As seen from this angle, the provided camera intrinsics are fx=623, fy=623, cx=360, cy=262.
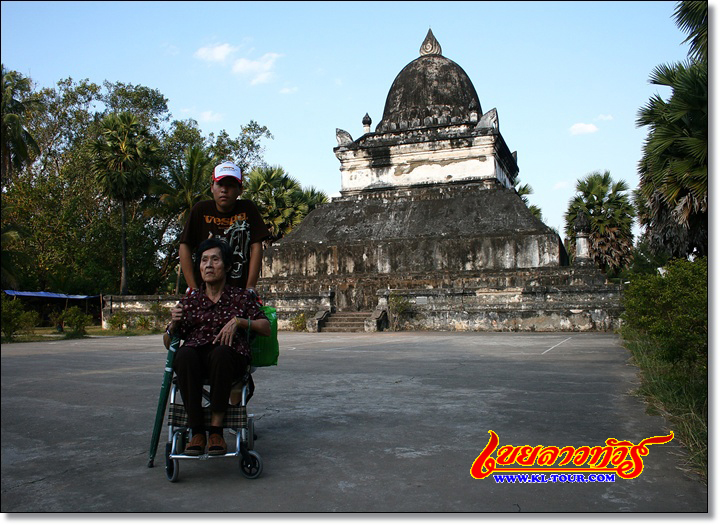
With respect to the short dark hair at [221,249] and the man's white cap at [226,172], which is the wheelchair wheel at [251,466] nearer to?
the short dark hair at [221,249]

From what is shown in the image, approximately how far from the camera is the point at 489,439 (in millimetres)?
3949

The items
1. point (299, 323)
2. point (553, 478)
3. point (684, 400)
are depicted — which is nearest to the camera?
point (553, 478)

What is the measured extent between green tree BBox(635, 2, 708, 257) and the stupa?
7.26 metres

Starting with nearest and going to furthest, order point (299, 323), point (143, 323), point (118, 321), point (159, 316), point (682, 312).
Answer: point (682, 312) < point (299, 323) < point (143, 323) < point (118, 321) < point (159, 316)

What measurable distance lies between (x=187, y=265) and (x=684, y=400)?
3.79 meters

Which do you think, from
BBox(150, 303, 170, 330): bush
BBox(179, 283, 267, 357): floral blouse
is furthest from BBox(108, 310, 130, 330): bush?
BBox(179, 283, 267, 357): floral blouse

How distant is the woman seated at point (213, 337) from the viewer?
336 centimetres

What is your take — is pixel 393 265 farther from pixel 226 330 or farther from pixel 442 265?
pixel 226 330

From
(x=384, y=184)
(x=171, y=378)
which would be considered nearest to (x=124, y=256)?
(x=384, y=184)

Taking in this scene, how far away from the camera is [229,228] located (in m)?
4.11

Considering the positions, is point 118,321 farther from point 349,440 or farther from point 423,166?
point 349,440

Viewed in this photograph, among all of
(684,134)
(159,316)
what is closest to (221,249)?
(684,134)

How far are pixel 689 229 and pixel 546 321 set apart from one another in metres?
6.97

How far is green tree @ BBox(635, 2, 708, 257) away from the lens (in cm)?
895
